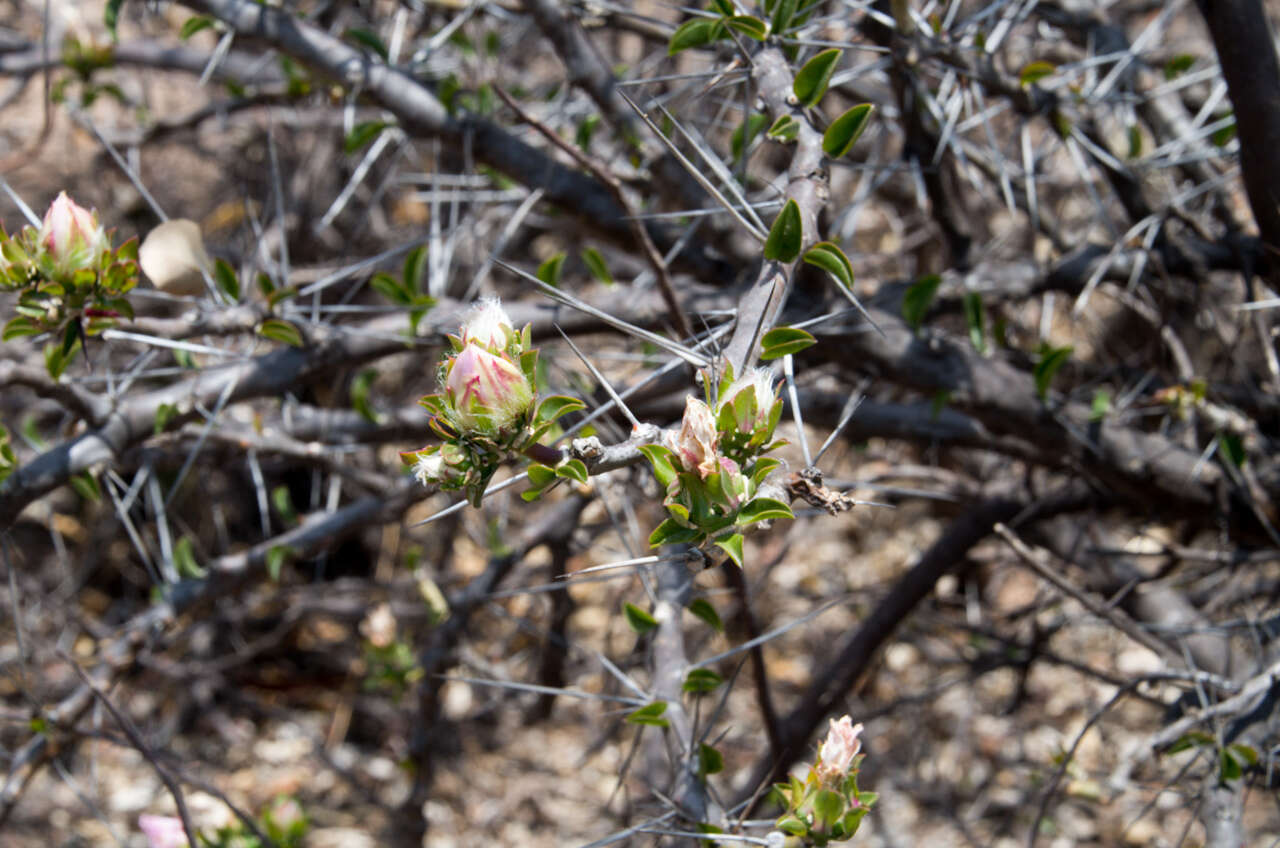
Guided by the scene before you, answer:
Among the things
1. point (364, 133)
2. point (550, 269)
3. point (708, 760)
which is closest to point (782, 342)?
point (708, 760)

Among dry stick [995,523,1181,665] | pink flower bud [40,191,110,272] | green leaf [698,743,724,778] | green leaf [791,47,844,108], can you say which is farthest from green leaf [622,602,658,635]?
pink flower bud [40,191,110,272]

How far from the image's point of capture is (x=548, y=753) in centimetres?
306

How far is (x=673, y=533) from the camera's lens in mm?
759

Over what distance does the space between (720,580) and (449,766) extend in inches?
38.5

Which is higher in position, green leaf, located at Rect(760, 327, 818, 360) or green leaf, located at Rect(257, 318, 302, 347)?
green leaf, located at Rect(760, 327, 818, 360)

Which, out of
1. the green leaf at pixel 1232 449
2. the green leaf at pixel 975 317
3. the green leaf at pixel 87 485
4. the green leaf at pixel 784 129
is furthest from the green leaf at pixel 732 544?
the green leaf at pixel 1232 449

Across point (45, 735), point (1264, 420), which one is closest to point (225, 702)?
point (45, 735)

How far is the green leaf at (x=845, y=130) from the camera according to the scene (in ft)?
3.36

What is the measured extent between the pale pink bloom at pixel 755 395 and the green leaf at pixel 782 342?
89 millimetres

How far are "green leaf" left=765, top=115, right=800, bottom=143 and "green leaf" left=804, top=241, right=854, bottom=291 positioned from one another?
153mm

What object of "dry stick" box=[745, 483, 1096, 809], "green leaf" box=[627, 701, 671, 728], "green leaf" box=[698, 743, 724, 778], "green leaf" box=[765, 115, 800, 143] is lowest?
"dry stick" box=[745, 483, 1096, 809]

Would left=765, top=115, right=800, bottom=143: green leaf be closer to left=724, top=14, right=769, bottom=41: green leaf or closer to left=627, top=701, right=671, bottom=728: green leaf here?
left=724, top=14, right=769, bottom=41: green leaf

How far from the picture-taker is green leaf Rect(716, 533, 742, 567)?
72 cm

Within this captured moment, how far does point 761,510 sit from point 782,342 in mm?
186
